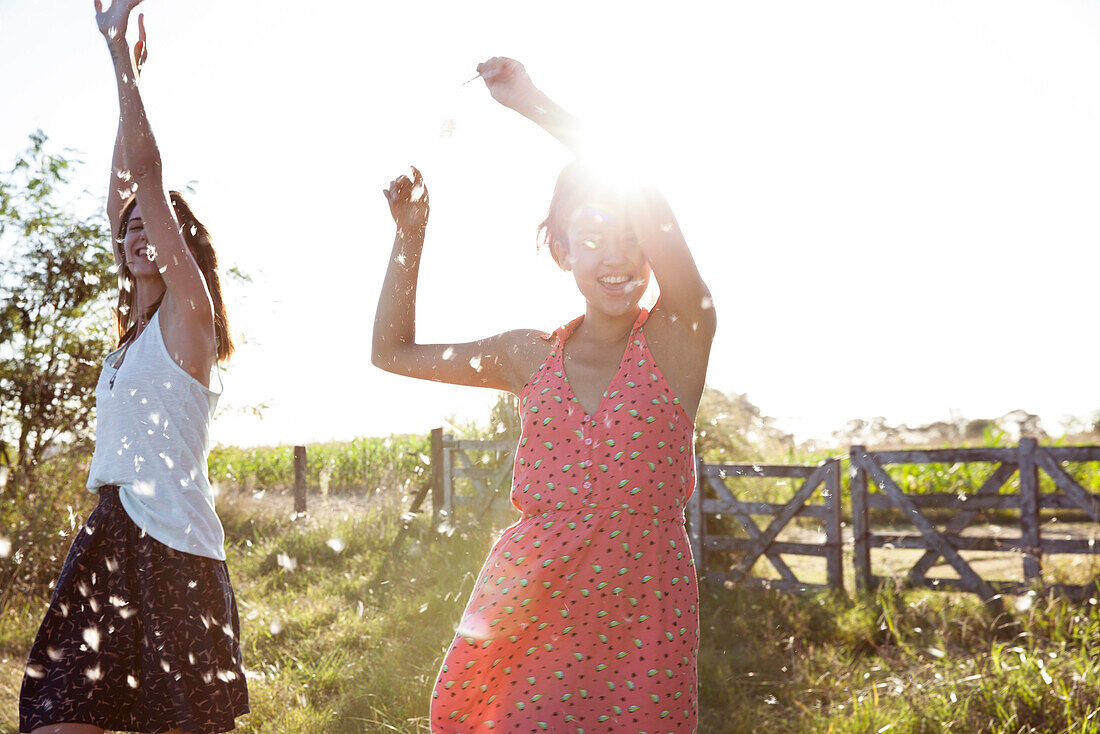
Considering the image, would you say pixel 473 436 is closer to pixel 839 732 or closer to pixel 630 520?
pixel 839 732

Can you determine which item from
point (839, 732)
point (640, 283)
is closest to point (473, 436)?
point (839, 732)

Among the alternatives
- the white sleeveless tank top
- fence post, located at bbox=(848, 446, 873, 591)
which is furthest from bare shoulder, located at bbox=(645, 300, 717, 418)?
fence post, located at bbox=(848, 446, 873, 591)

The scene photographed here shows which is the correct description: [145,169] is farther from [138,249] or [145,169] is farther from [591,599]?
[591,599]

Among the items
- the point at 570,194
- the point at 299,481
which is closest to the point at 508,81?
the point at 570,194

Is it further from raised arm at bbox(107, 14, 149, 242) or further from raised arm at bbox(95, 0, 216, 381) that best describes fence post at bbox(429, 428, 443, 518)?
raised arm at bbox(95, 0, 216, 381)

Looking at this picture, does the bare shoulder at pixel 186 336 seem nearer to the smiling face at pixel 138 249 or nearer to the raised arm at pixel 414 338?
the smiling face at pixel 138 249

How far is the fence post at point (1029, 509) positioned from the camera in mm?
6352

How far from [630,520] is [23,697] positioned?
163 cm

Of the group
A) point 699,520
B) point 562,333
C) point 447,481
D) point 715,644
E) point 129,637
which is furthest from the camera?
point 447,481

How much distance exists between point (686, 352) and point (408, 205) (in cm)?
63

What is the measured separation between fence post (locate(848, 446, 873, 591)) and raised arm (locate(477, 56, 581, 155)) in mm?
5956

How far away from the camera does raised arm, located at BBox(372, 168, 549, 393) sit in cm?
180

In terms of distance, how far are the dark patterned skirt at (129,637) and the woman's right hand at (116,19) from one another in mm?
1161

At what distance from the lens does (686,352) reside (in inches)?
64.8
